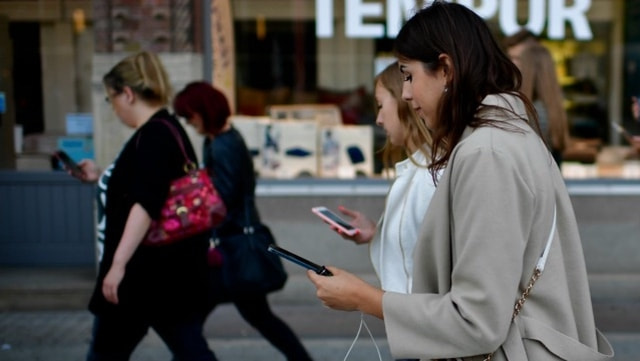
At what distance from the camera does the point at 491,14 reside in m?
7.98

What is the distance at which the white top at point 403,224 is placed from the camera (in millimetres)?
2984

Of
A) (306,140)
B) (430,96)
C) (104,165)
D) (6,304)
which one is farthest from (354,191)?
(430,96)

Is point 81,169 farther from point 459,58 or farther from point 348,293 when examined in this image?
point 459,58

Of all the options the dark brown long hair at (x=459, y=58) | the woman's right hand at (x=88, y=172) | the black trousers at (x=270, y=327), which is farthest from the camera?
the black trousers at (x=270, y=327)

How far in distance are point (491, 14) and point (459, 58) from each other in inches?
A: 246

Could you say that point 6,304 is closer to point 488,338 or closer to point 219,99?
point 219,99

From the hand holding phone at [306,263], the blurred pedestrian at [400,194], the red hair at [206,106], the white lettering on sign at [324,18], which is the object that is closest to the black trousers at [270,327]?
the red hair at [206,106]

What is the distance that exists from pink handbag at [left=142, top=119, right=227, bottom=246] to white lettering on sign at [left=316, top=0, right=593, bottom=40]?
14.1ft

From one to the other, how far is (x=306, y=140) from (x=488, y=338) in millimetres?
6319

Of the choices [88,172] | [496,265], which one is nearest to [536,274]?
[496,265]

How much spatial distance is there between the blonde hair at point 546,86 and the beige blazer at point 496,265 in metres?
3.55

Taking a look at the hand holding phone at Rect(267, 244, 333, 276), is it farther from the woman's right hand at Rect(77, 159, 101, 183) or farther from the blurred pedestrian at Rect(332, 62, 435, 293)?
the woman's right hand at Rect(77, 159, 101, 183)

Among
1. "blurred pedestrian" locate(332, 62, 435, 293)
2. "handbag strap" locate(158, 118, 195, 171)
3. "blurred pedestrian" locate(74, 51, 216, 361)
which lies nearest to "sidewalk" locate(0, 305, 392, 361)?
"blurred pedestrian" locate(74, 51, 216, 361)

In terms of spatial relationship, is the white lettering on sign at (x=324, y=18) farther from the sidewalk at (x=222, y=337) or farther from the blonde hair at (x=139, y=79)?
the blonde hair at (x=139, y=79)
